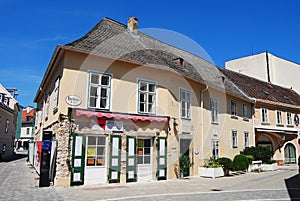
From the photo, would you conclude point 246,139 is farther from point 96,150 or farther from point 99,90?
point 99,90

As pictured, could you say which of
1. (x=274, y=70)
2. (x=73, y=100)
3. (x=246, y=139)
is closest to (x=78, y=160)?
(x=73, y=100)

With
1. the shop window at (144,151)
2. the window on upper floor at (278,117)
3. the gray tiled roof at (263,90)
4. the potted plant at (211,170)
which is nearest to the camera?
the shop window at (144,151)

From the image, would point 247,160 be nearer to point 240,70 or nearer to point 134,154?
point 134,154

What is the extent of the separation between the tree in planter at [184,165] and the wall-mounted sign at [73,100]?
21.4 feet

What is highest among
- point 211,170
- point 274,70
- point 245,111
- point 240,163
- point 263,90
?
point 274,70

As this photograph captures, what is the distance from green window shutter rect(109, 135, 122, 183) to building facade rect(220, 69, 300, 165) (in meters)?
15.6

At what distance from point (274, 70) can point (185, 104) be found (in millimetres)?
22785

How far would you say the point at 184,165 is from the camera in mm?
14867

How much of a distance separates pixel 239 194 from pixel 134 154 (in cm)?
509

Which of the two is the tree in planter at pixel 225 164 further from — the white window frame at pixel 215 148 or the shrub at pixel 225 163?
the white window frame at pixel 215 148

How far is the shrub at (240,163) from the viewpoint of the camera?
56.4 feet

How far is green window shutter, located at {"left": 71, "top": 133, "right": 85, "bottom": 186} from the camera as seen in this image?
11.2 metres

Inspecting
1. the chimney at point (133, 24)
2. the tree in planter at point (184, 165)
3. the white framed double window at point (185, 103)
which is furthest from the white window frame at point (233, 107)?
the chimney at point (133, 24)

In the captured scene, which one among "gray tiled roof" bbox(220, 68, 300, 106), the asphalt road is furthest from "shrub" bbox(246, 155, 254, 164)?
the asphalt road
